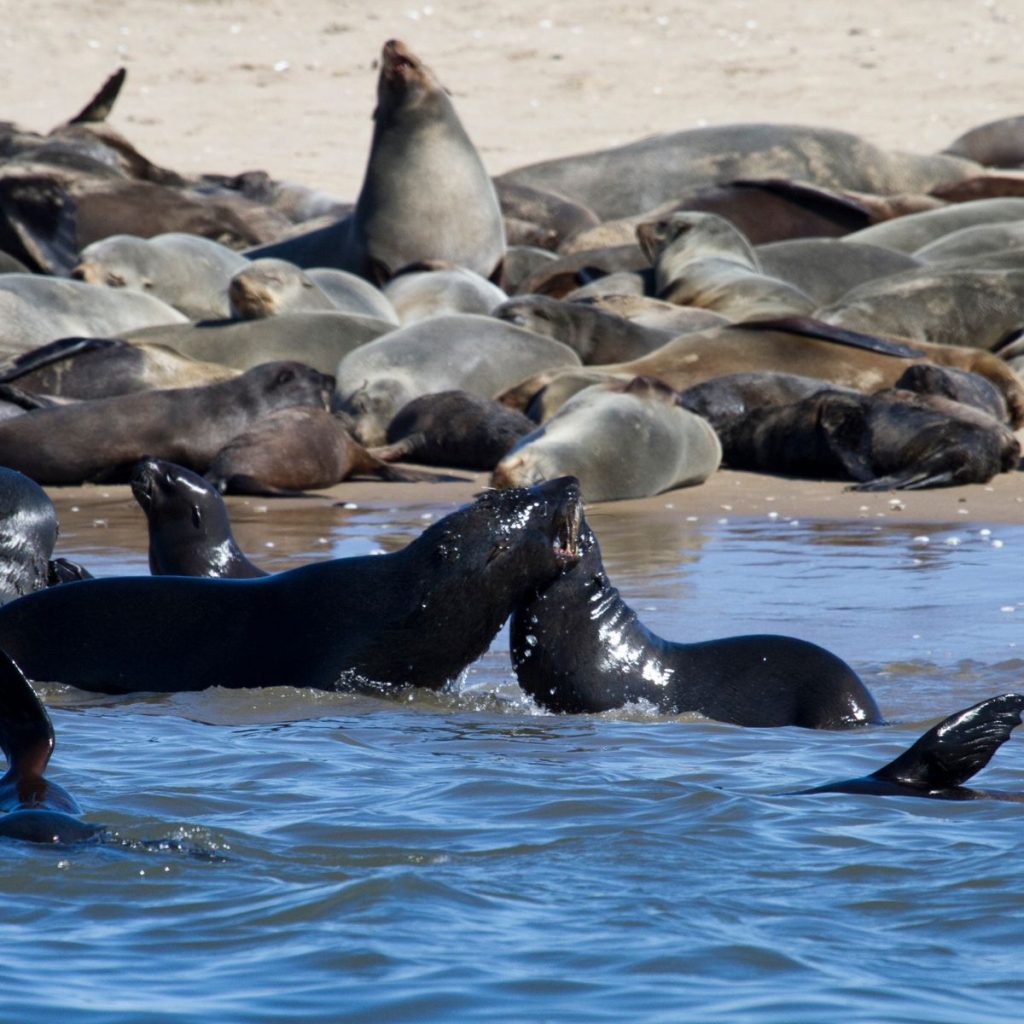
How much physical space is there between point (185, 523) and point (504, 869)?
2766 millimetres

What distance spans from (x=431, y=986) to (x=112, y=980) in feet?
1.58

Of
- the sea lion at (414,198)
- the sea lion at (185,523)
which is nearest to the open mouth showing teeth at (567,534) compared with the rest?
the sea lion at (185,523)

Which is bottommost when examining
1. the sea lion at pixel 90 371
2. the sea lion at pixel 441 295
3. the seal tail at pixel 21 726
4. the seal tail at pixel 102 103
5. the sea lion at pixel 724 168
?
the sea lion at pixel 90 371

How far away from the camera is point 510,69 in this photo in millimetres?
32312

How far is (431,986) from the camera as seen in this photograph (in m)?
2.97

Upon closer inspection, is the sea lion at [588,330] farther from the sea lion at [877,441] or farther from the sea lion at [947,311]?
the sea lion at [877,441]

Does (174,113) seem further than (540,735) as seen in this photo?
Yes

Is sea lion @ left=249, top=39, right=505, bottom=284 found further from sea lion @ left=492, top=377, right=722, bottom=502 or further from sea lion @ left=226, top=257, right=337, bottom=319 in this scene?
sea lion @ left=492, top=377, right=722, bottom=502

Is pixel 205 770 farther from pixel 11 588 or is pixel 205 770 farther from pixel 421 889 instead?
pixel 11 588

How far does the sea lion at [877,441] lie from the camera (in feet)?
30.9

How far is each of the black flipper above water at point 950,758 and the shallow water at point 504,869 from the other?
0.06 meters

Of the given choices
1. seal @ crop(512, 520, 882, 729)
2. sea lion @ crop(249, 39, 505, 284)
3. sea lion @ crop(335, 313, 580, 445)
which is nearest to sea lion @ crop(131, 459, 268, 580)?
seal @ crop(512, 520, 882, 729)

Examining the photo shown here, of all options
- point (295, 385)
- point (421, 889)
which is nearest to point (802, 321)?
point (295, 385)

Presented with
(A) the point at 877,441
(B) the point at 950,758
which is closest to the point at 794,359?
(A) the point at 877,441
